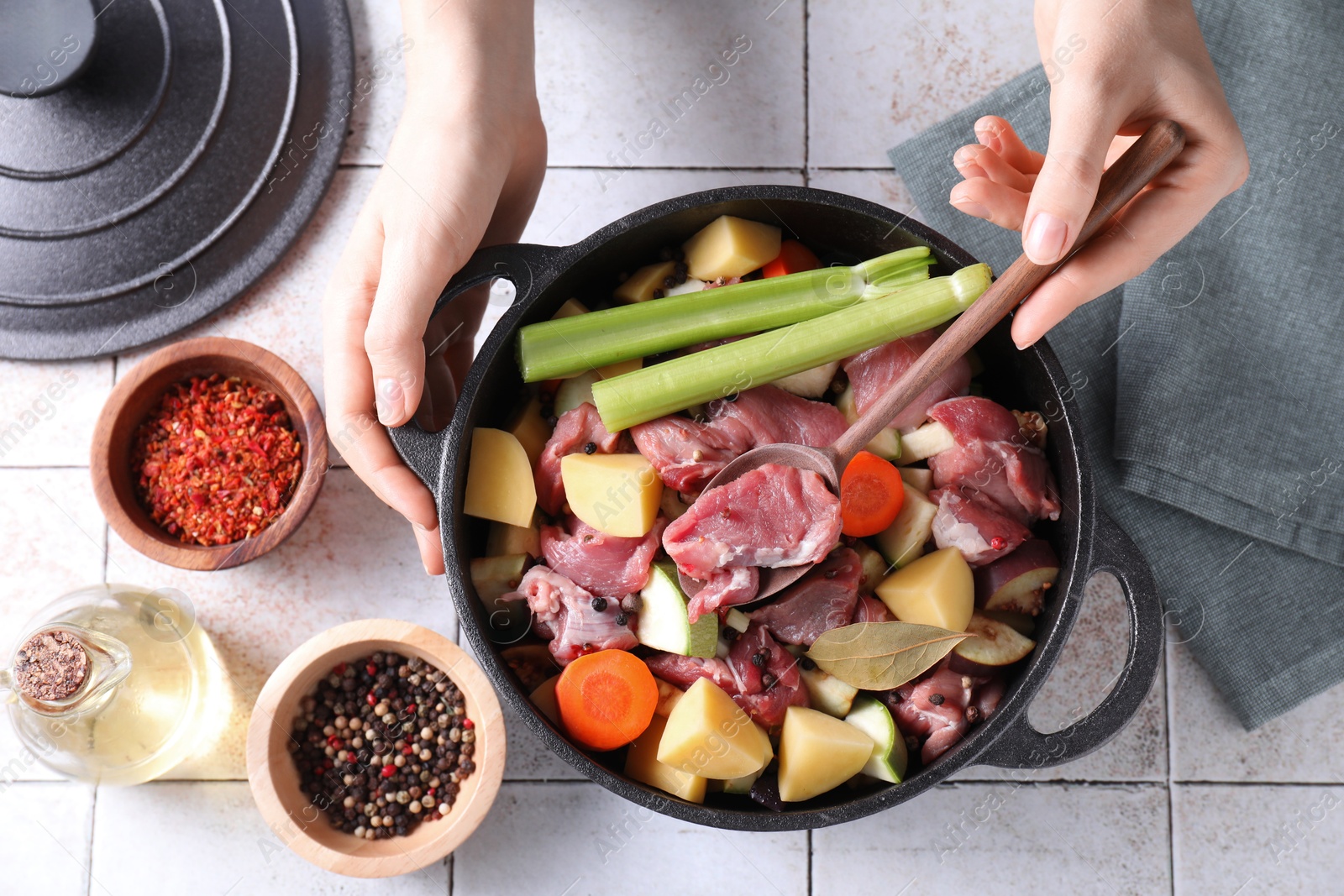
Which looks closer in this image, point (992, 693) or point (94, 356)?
point (992, 693)

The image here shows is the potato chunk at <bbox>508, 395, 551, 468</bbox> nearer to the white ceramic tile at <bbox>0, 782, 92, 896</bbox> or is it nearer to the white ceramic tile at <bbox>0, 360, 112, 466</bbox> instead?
the white ceramic tile at <bbox>0, 360, 112, 466</bbox>

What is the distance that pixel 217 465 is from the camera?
Answer: 7.19 ft

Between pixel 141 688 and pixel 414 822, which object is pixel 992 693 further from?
pixel 141 688

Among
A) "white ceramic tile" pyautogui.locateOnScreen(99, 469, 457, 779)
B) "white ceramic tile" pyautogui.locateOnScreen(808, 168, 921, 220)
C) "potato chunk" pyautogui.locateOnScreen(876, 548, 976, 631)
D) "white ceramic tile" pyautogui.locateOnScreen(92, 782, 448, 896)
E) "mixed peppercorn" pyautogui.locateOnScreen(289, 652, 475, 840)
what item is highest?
"white ceramic tile" pyautogui.locateOnScreen(808, 168, 921, 220)

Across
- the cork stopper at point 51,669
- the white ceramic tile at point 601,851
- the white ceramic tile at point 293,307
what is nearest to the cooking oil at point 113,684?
the cork stopper at point 51,669

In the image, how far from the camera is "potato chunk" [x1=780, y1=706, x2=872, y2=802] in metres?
1.67

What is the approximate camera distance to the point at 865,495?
5.71 ft

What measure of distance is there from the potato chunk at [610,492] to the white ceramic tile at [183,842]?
1.30 meters

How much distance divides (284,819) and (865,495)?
1.43 m

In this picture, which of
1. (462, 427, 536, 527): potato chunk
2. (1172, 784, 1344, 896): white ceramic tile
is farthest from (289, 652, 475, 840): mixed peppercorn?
(1172, 784, 1344, 896): white ceramic tile

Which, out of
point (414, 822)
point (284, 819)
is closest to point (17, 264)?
point (284, 819)

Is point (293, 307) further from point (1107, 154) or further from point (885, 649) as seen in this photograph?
point (1107, 154)

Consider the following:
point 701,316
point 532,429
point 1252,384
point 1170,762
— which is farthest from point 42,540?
point 1252,384

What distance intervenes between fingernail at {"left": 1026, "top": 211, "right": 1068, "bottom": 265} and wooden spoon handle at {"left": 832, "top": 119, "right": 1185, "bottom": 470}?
7 cm
